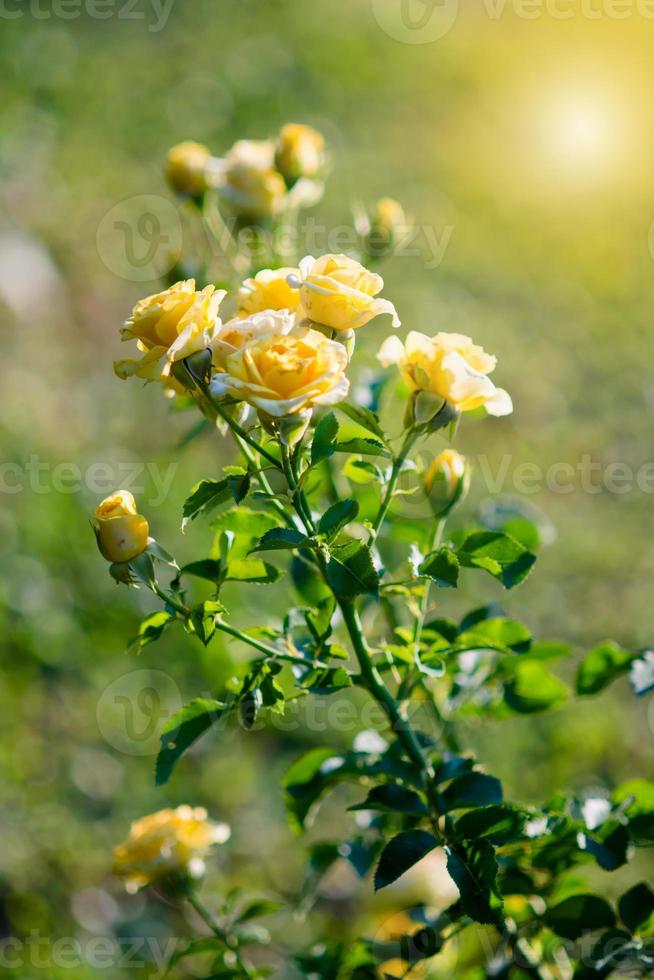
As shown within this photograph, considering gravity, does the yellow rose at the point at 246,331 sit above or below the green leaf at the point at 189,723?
above

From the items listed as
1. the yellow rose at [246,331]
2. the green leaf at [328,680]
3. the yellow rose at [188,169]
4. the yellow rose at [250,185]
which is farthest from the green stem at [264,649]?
the yellow rose at [188,169]

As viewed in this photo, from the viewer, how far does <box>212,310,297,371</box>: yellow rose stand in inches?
29.9

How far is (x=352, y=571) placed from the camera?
809 millimetres

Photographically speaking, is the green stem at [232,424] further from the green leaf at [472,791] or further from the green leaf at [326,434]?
the green leaf at [472,791]

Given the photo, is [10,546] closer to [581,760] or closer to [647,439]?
[581,760]

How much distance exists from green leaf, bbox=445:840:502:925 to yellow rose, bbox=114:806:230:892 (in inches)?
13.3

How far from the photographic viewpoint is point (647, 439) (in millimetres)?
2564

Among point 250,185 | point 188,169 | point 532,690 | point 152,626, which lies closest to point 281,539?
point 152,626

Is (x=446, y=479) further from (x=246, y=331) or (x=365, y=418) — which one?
(x=246, y=331)

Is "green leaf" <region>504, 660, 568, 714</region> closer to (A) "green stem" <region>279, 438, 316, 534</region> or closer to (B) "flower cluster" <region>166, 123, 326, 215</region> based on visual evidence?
(A) "green stem" <region>279, 438, 316, 534</region>

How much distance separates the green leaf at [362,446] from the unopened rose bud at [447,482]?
0.51 feet

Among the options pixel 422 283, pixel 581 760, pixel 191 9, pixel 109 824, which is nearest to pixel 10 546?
pixel 109 824

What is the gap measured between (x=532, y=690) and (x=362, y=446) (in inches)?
14.6

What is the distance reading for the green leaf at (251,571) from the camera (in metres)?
0.90
